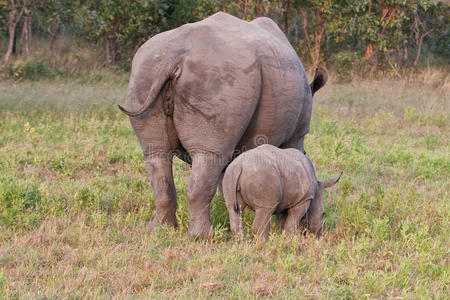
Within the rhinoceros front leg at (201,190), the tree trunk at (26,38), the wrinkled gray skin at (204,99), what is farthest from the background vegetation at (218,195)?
the tree trunk at (26,38)

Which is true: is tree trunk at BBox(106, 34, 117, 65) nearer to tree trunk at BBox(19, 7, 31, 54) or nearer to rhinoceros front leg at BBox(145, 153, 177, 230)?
tree trunk at BBox(19, 7, 31, 54)

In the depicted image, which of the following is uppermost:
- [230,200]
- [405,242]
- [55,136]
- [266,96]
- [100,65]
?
[266,96]

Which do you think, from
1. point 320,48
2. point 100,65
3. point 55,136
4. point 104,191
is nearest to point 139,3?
point 100,65

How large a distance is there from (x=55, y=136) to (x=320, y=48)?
1130cm

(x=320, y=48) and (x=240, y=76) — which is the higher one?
(x=240, y=76)

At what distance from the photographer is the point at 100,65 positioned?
1767 cm

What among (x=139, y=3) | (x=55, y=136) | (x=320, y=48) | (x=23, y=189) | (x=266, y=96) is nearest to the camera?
(x=266, y=96)

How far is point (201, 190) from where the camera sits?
182 inches

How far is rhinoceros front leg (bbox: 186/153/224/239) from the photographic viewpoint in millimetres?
4605

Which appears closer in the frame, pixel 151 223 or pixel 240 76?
pixel 240 76

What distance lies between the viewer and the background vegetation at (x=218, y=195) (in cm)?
378

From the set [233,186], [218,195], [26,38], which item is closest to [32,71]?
[26,38]

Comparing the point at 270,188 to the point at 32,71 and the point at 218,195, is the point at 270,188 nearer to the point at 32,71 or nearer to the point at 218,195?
the point at 218,195

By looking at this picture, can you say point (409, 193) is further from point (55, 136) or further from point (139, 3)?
point (139, 3)
